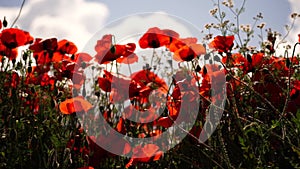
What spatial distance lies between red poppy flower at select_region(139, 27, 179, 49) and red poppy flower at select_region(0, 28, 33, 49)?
0.88 metres

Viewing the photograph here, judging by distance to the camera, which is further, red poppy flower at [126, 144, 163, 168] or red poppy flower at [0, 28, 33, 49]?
red poppy flower at [0, 28, 33, 49]

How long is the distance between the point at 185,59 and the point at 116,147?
590 millimetres

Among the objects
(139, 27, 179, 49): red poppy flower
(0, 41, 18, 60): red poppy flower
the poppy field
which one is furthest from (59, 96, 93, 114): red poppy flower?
(0, 41, 18, 60): red poppy flower

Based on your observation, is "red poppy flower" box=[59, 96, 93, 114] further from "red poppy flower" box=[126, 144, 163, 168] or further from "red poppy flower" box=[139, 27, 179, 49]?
"red poppy flower" box=[139, 27, 179, 49]

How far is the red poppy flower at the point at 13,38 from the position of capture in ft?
8.70

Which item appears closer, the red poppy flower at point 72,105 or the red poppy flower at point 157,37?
the red poppy flower at point 72,105

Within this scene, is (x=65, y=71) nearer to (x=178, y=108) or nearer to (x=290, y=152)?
(x=178, y=108)

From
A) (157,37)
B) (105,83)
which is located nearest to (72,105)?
(105,83)

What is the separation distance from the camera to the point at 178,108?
2166mm

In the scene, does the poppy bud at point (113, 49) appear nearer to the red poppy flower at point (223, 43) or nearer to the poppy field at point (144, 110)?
the poppy field at point (144, 110)

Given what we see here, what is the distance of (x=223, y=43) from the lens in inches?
95.0

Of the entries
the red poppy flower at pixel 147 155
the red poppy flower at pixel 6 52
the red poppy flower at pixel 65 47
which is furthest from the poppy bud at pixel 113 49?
the red poppy flower at pixel 6 52

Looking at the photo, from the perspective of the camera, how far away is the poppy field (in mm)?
1960

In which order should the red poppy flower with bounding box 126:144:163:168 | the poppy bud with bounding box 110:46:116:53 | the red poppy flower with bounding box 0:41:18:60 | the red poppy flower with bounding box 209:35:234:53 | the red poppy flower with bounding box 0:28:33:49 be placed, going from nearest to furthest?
the red poppy flower with bounding box 126:144:163:168 → the poppy bud with bounding box 110:46:116:53 → the red poppy flower with bounding box 209:35:234:53 → the red poppy flower with bounding box 0:28:33:49 → the red poppy flower with bounding box 0:41:18:60
